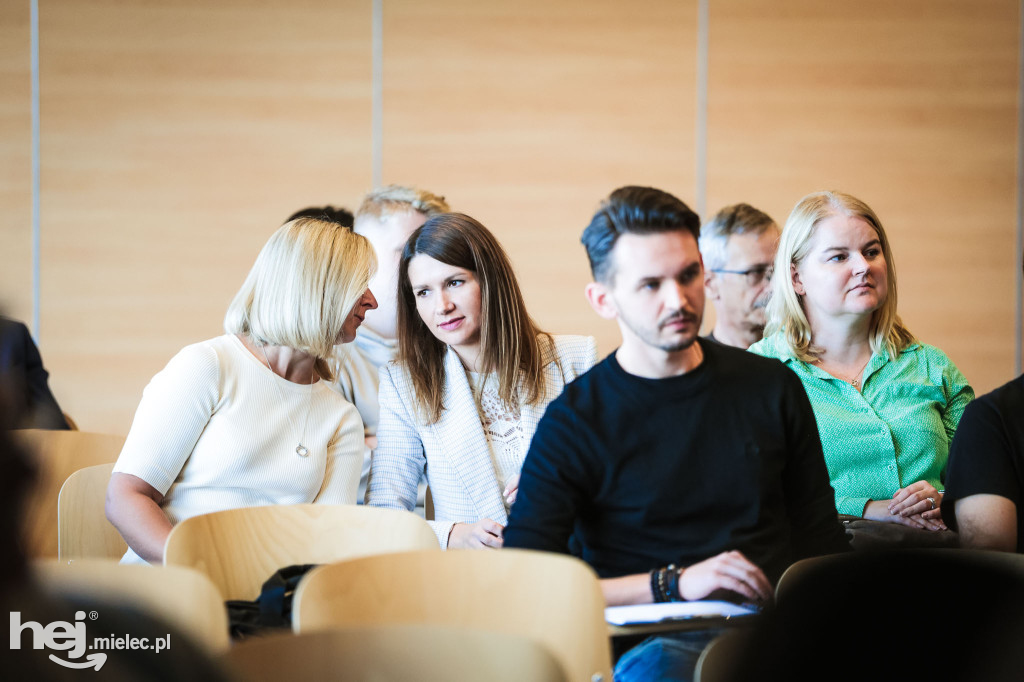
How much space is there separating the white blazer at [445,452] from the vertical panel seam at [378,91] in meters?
2.16

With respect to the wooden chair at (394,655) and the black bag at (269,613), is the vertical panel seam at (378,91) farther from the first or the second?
the wooden chair at (394,655)

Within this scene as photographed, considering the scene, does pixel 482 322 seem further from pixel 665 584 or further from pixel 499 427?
pixel 665 584

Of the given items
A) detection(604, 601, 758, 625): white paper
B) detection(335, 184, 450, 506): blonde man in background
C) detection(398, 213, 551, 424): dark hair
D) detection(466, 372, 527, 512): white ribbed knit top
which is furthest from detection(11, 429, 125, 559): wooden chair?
detection(604, 601, 758, 625): white paper

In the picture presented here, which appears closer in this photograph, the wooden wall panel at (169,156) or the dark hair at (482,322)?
the dark hair at (482,322)

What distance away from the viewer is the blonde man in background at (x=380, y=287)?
305cm

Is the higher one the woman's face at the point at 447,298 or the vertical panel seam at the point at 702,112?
the vertical panel seam at the point at 702,112

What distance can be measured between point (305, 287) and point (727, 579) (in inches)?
50.7

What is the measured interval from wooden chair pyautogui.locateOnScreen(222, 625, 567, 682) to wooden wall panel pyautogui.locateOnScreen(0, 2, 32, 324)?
13.1ft

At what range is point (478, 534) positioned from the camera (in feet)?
7.41

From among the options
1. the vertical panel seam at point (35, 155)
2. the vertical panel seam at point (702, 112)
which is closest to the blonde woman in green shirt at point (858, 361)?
the vertical panel seam at point (702, 112)

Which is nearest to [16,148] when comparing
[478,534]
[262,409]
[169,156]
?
[169,156]

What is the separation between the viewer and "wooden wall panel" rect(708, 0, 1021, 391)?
457cm

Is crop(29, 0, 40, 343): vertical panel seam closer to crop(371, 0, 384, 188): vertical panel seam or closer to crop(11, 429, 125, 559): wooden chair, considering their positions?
crop(371, 0, 384, 188): vertical panel seam

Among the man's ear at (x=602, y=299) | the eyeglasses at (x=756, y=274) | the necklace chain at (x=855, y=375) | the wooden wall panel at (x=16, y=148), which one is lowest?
the necklace chain at (x=855, y=375)
